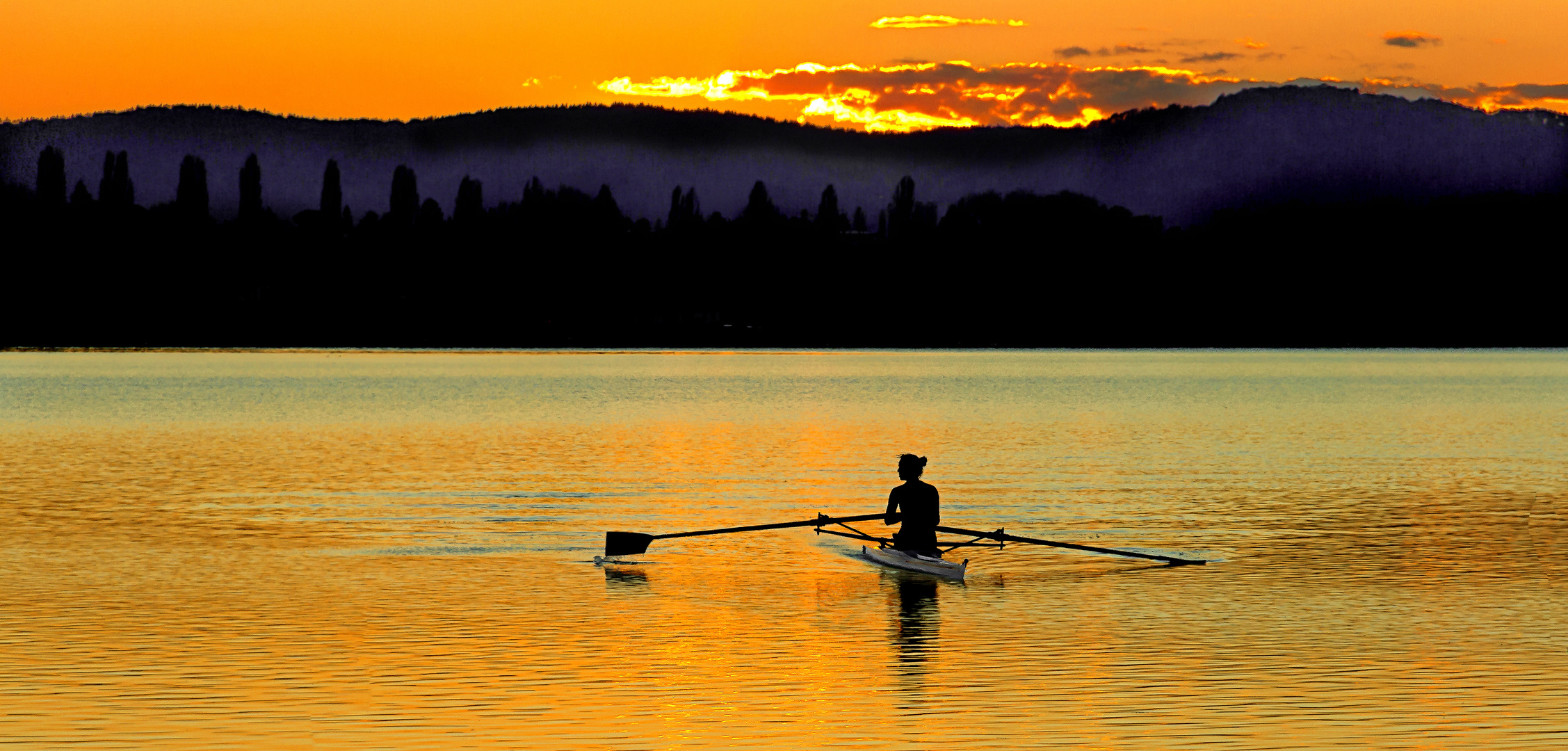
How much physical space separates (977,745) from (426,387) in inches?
5377

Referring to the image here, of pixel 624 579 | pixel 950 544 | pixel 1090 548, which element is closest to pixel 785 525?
pixel 950 544

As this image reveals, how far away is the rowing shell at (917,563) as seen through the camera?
95.1ft

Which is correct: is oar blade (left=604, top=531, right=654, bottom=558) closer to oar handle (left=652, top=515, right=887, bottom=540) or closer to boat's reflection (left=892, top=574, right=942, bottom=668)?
oar handle (left=652, top=515, right=887, bottom=540)

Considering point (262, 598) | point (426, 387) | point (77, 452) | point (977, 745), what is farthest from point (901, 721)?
point (426, 387)

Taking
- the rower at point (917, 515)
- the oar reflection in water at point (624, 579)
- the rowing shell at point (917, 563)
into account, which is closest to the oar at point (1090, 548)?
the rowing shell at point (917, 563)

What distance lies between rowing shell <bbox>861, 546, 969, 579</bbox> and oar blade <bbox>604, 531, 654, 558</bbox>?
12.8 feet

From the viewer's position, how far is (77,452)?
2489 inches

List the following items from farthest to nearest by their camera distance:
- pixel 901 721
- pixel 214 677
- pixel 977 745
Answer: pixel 214 677
pixel 901 721
pixel 977 745

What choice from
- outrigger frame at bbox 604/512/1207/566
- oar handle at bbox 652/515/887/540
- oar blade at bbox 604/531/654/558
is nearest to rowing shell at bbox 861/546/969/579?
outrigger frame at bbox 604/512/1207/566

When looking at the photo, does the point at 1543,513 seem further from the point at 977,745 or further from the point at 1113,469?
the point at 977,745

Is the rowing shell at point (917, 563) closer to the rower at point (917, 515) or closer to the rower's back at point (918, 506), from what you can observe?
the rower at point (917, 515)

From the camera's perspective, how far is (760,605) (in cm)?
2661

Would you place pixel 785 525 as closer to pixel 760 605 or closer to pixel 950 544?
pixel 950 544

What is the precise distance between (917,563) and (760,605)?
4.02 metres
